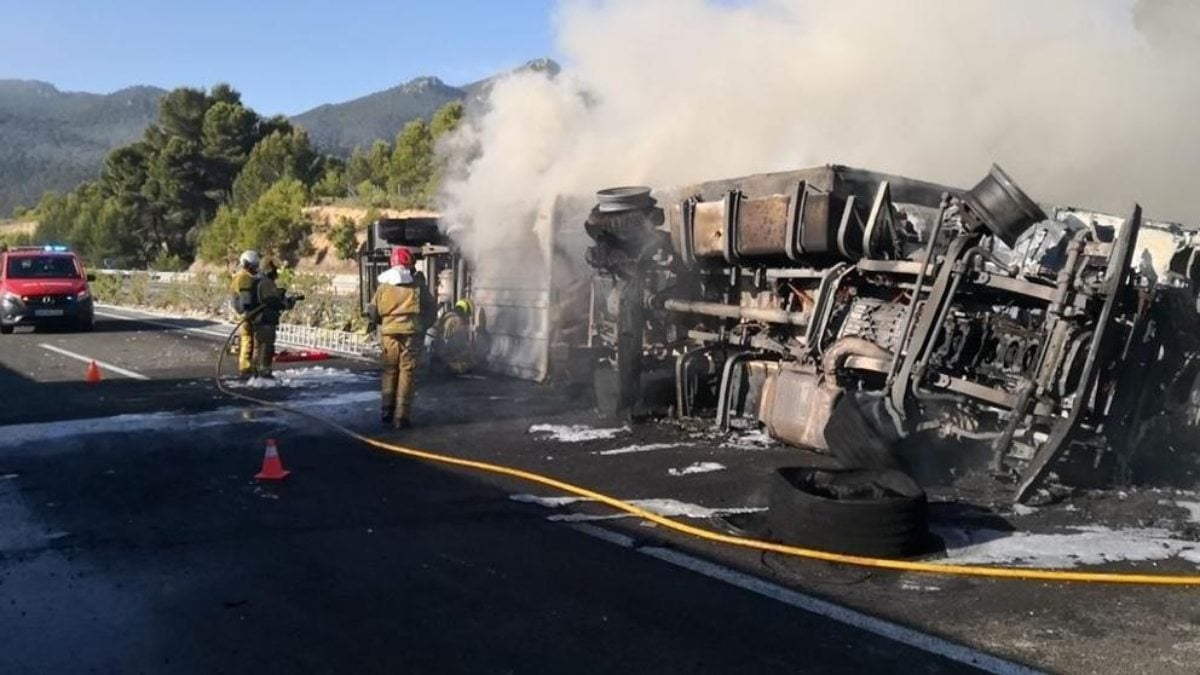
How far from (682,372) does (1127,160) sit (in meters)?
10.4

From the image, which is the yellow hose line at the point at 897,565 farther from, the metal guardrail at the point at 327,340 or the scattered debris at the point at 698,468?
the metal guardrail at the point at 327,340

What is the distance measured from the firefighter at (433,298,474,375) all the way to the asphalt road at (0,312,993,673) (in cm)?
498

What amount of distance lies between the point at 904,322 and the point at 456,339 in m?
7.66

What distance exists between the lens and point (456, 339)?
14.3 meters

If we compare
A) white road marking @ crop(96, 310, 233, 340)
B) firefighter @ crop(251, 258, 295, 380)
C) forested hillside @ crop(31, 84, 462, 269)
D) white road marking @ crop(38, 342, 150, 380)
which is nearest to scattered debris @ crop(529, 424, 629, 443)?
firefighter @ crop(251, 258, 295, 380)

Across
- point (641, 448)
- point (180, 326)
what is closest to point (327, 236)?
point (180, 326)

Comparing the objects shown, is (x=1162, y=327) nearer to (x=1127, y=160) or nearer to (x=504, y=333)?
(x=504, y=333)

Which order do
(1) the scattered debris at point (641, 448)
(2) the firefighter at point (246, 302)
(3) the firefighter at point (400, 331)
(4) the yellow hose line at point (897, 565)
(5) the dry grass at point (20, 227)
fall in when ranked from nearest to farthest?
(4) the yellow hose line at point (897, 565)
(1) the scattered debris at point (641, 448)
(3) the firefighter at point (400, 331)
(2) the firefighter at point (246, 302)
(5) the dry grass at point (20, 227)

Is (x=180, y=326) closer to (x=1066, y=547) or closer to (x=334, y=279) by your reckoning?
(x=334, y=279)

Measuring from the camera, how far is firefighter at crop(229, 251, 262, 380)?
42.0ft

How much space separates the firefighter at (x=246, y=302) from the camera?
1279 cm

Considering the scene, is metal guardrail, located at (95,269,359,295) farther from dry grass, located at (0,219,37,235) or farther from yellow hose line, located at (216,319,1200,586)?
dry grass, located at (0,219,37,235)

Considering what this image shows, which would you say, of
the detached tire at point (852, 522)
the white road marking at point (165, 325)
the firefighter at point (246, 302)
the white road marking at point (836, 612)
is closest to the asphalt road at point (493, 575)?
the white road marking at point (836, 612)

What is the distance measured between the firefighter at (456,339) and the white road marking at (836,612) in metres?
8.23
